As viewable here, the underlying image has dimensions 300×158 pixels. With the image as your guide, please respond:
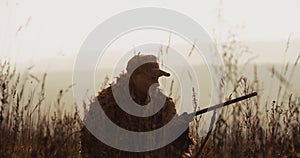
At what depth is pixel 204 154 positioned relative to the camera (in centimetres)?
A: 502

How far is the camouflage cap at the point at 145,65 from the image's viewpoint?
15.3 feet

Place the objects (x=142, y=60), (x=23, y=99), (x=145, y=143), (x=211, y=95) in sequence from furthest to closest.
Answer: (x=23, y=99) → (x=211, y=95) → (x=142, y=60) → (x=145, y=143)

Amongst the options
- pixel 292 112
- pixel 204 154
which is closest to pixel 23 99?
pixel 204 154

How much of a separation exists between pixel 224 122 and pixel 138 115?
103cm

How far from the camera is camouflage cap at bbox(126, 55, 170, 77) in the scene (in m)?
4.66

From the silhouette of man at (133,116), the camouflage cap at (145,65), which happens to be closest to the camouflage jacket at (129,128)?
the silhouette of man at (133,116)

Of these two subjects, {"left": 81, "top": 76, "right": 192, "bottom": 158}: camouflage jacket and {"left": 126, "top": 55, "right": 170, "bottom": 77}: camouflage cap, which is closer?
{"left": 81, "top": 76, "right": 192, "bottom": 158}: camouflage jacket

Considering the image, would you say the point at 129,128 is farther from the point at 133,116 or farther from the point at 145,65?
the point at 145,65

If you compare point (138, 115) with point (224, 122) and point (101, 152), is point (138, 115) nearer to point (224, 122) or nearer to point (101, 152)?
point (101, 152)

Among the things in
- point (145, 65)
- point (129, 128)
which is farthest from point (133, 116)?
point (145, 65)

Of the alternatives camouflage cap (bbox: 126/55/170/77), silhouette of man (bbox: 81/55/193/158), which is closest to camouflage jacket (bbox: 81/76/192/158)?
silhouette of man (bbox: 81/55/193/158)

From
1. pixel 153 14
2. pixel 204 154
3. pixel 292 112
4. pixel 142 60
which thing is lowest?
pixel 204 154

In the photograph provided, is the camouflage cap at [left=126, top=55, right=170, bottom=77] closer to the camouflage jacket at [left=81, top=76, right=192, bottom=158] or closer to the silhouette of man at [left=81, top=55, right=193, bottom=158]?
the silhouette of man at [left=81, top=55, right=193, bottom=158]

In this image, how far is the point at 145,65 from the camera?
4.69 m
